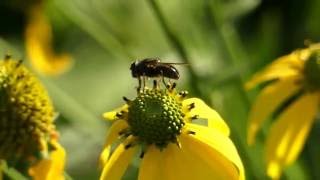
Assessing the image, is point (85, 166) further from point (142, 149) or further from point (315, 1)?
point (142, 149)

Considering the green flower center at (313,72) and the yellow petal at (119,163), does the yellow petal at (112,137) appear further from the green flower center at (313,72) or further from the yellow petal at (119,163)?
the green flower center at (313,72)

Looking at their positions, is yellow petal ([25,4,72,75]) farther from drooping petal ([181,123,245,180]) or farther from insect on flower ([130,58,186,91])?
drooping petal ([181,123,245,180])

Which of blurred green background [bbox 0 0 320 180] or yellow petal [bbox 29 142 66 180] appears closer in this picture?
yellow petal [bbox 29 142 66 180]

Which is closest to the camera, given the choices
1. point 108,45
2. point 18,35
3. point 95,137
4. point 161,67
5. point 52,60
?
point 161,67

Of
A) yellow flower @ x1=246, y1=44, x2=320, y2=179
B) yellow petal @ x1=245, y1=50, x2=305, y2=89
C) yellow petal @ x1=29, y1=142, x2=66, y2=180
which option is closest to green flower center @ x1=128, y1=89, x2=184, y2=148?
yellow petal @ x1=29, y1=142, x2=66, y2=180

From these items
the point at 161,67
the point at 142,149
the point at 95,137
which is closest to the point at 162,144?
the point at 142,149
